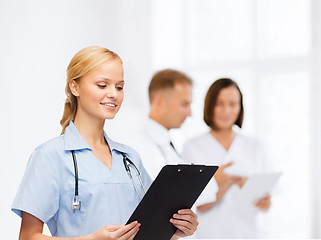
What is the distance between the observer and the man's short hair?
283 centimetres

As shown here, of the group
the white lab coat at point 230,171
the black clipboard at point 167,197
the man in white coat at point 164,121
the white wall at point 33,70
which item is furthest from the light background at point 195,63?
the black clipboard at point 167,197

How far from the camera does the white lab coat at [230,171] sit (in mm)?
Answer: 2910

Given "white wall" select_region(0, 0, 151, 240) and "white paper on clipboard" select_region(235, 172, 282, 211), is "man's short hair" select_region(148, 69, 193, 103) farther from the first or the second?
"white paper on clipboard" select_region(235, 172, 282, 211)

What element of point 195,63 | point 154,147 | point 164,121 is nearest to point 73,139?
point 154,147

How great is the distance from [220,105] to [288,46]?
0.78 m

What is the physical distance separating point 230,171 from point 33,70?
4.69 feet

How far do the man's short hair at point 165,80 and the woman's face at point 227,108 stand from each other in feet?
0.84

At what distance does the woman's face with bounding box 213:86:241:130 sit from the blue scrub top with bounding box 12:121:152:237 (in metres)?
1.80

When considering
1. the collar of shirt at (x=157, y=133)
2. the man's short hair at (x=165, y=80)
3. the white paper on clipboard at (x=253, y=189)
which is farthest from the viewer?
the white paper on clipboard at (x=253, y=189)

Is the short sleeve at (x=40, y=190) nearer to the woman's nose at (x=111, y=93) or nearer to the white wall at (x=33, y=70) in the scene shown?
the woman's nose at (x=111, y=93)

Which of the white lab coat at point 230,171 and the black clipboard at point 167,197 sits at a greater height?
the black clipboard at point 167,197

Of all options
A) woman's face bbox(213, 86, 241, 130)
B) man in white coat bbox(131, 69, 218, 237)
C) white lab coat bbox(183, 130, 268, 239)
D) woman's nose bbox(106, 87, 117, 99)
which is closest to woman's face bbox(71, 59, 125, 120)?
woman's nose bbox(106, 87, 117, 99)

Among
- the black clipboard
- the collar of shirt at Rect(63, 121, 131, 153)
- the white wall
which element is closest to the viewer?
the black clipboard

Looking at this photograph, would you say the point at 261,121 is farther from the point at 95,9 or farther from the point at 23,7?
the point at 23,7
